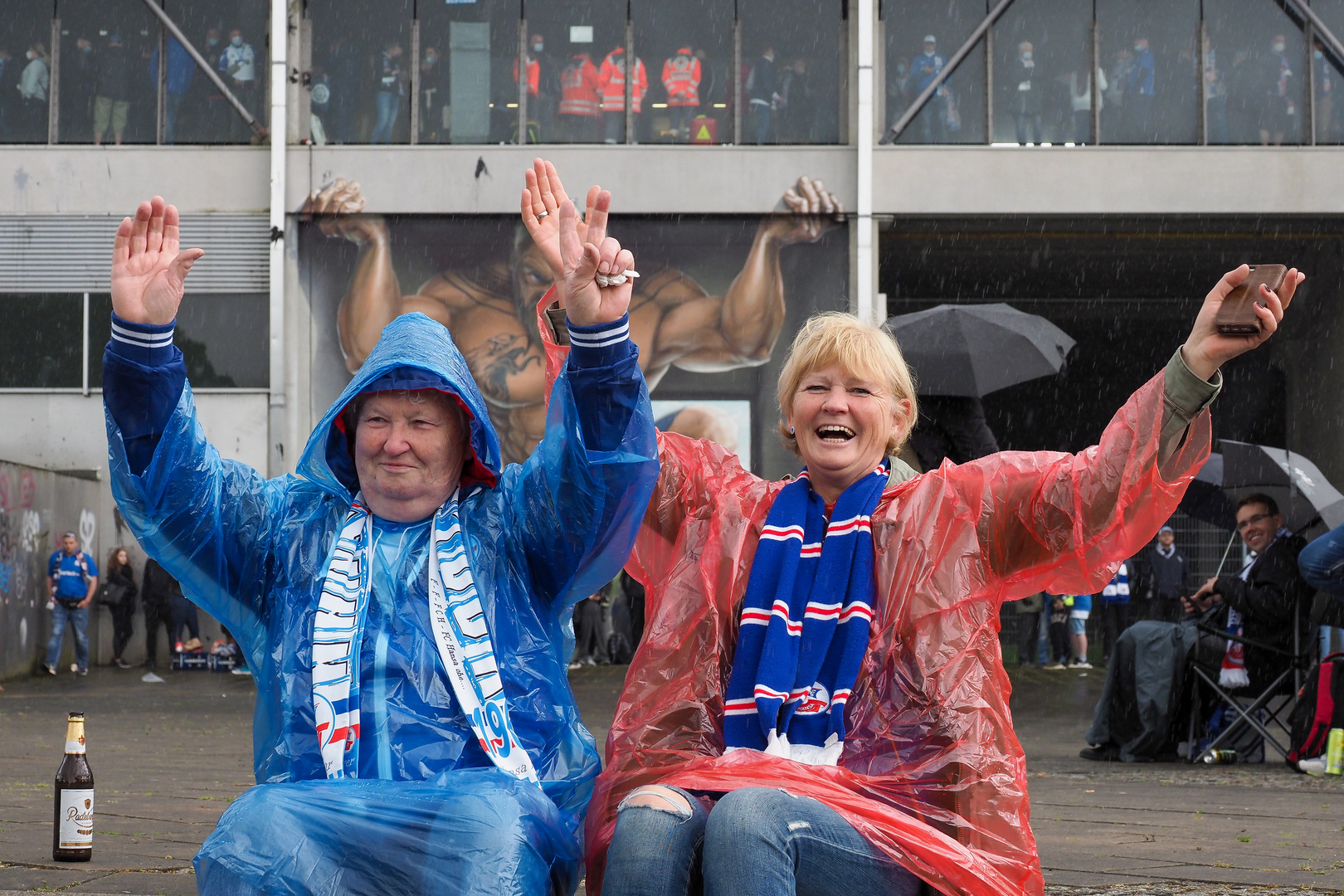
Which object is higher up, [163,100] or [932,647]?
[163,100]

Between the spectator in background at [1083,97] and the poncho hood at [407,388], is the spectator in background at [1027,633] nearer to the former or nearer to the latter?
the spectator in background at [1083,97]

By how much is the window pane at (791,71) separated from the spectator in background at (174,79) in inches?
277

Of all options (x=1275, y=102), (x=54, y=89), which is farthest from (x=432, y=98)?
(x=1275, y=102)

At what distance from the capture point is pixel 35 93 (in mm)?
18594

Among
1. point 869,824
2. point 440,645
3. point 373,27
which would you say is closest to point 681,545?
point 440,645

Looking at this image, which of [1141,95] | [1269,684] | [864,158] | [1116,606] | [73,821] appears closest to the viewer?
[73,821]

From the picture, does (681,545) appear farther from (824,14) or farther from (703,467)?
Result: (824,14)

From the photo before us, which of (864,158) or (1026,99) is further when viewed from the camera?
(1026,99)

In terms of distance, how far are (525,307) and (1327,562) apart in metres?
12.4

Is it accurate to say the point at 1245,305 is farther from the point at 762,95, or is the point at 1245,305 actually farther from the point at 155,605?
the point at 155,605

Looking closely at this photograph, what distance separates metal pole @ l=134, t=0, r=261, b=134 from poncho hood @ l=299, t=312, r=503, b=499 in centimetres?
1631

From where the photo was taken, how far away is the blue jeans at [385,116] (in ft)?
59.8

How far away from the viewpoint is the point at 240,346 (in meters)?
18.5

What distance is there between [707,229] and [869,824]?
52.5 ft
